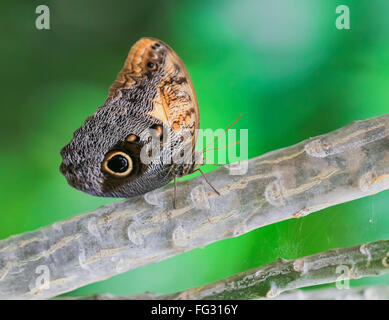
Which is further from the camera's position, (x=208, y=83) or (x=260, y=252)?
(x=208, y=83)

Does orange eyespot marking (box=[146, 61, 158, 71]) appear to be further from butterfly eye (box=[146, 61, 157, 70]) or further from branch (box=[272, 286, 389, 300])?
branch (box=[272, 286, 389, 300])

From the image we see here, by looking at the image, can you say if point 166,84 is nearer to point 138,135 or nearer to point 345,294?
point 138,135

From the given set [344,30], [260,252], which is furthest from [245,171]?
[344,30]

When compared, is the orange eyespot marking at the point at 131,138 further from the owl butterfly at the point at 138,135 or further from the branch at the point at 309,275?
the branch at the point at 309,275

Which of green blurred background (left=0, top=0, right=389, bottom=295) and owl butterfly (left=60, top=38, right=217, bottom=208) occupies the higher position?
green blurred background (left=0, top=0, right=389, bottom=295)

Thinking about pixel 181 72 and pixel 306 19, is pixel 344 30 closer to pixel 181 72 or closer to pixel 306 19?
pixel 306 19

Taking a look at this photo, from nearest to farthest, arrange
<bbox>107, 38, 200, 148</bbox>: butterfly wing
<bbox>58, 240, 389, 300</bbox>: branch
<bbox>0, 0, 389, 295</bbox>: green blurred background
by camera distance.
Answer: <bbox>58, 240, 389, 300</bbox>: branch → <bbox>107, 38, 200, 148</bbox>: butterfly wing → <bbox>0, 0, 389, 295</bbox>: green blurred background

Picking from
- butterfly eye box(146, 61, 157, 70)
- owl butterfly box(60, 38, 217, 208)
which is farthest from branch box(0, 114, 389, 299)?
butterfly eye box(146, 61, 157, 70)
